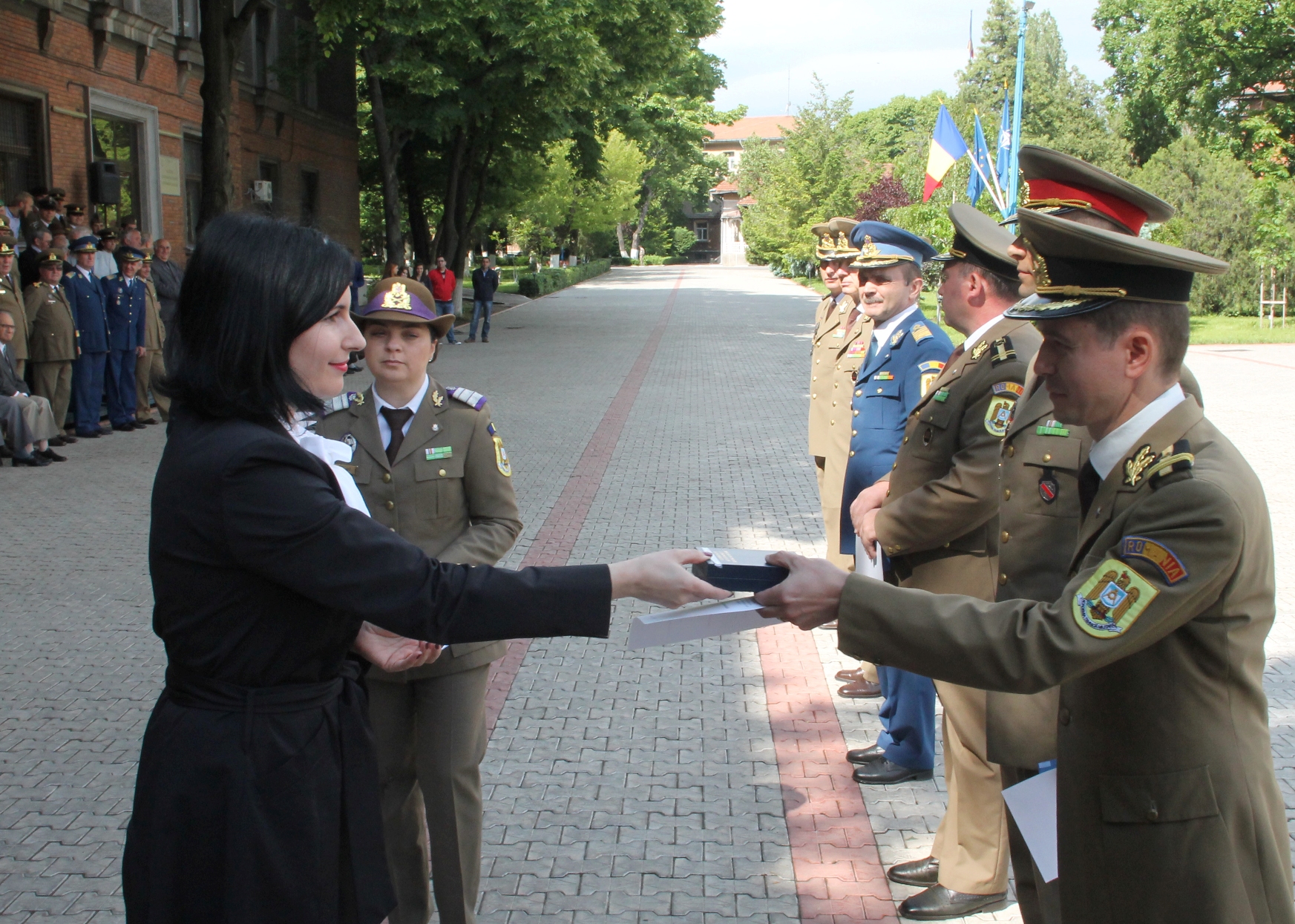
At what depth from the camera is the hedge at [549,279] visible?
42719mm

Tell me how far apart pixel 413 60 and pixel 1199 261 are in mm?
22041

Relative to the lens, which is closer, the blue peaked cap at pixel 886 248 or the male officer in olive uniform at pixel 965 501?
the male officer in olive uniform at pixel 965 501

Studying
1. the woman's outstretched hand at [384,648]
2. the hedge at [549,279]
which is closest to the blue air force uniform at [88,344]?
the woman's outstretched hand at [384,648]

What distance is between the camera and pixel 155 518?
2.08 m

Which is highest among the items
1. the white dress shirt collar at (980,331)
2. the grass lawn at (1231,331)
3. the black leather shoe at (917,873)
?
the white dress shirt collar at (980,331)

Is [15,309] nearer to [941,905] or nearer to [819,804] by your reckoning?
[819,804]

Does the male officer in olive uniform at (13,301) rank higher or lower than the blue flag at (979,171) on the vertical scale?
lower

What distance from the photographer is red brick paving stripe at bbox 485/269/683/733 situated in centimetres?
569

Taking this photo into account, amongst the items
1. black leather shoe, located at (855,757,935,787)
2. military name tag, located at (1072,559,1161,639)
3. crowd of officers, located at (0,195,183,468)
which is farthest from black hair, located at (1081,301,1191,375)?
crowd of officers, located at (0,195,183,468)

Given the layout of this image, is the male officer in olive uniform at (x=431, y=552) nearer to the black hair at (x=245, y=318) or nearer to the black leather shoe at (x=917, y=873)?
the black hair at (x=245, y=318)

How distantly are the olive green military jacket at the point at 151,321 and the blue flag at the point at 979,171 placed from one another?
63.8 feet

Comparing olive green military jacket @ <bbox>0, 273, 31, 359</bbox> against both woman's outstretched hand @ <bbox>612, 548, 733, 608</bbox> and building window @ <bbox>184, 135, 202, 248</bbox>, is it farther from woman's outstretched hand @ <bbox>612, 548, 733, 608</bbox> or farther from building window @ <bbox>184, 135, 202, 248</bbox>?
woman's outstretched hand @ <bbox>612, 548, 733, 608</bbox>

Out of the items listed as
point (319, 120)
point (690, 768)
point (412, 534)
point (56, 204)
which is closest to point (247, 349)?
point (412, 534)

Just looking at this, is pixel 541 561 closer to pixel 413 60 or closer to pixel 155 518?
pixel 155 518
